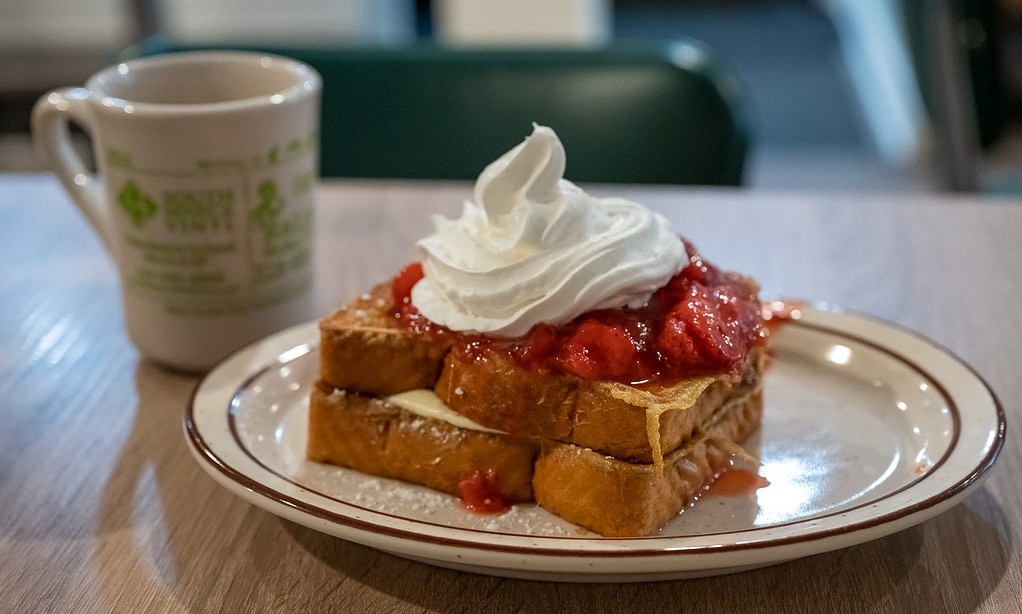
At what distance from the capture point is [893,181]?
16.2 ft

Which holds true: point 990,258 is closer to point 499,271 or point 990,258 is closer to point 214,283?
point 499,271

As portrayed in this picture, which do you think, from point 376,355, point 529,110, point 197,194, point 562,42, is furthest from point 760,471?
point 562,42

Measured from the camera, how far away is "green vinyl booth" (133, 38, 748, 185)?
2283 mm

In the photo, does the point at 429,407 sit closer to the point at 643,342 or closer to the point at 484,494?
the point at 484,494

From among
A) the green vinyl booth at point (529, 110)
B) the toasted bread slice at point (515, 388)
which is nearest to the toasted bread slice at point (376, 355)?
the toasted bread slice at point (515, 388)

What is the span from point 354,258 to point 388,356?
70cm

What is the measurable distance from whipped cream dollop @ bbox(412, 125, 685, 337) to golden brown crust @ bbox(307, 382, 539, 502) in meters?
0.12

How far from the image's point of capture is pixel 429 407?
116 centimetres

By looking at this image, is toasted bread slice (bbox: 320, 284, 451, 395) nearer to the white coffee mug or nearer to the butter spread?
the butter spread

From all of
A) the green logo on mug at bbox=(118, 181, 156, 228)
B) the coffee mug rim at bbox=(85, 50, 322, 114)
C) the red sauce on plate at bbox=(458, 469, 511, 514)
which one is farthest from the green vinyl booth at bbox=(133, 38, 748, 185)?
the red sauce on plate at bbox=(458, 469, 511, 514)

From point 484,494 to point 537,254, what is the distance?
26 cm

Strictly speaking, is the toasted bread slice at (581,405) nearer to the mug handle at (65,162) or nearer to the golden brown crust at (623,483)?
the golden brown crust at (623,483)

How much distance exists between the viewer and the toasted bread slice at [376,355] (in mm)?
1160

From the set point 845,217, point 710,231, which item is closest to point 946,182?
point 845,217
